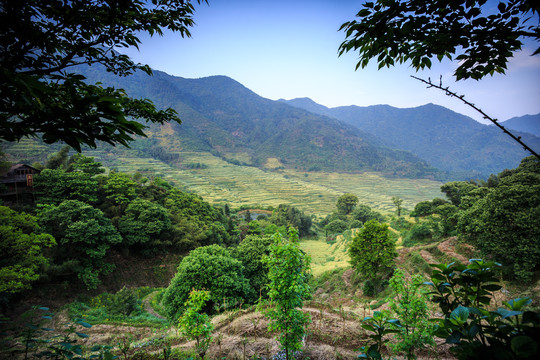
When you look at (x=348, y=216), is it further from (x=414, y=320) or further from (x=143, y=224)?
(x=414, y=320)

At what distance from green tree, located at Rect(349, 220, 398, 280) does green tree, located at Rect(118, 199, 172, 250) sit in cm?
1654

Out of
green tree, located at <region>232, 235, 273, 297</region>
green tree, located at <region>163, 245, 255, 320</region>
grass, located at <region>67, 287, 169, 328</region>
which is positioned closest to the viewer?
green tree, located at <region>163, 245, 255, 320</region>

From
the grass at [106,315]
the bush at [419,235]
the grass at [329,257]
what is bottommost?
the grass at [329,257]

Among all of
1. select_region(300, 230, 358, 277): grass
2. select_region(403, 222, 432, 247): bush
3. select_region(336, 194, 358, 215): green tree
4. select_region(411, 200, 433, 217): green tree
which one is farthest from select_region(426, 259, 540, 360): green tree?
select_region(336, 194, 358, 215): green tree

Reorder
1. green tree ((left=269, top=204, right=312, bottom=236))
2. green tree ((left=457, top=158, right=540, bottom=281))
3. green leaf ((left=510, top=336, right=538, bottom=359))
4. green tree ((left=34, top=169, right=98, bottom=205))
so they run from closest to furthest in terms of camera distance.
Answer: green leaf ((left=510, top=336, right=538, bottom=359)), green tree ((left=457, top=158, right=540, bottom=281)), green tree ((left=34, top=169, right=98, bottom=205)), green tree ((left=269, top=204, right=312, bottom=236))

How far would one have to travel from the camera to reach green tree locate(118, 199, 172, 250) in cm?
1967

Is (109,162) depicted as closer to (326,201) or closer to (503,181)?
(326,201)

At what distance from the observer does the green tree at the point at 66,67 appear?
67.5 inches

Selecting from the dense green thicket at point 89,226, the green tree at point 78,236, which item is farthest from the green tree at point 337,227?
the green tree at point 78,236

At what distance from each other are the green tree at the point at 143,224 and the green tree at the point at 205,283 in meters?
9.77

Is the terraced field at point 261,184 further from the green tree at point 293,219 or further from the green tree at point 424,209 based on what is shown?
the green tree at point 424,209

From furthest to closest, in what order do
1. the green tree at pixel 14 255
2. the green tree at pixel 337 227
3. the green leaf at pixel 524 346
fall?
1. the green tree at pixel 337 227
2. the green tree at pixel 14 255
3. the green leaf at pixel 524 346

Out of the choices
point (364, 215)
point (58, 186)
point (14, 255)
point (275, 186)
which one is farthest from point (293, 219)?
point (275, 186)

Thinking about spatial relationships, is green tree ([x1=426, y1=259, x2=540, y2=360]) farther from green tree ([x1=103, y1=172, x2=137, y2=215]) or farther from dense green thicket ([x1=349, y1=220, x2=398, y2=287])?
green tree ([x1=103, y1=172, x2=137, y2=215])
